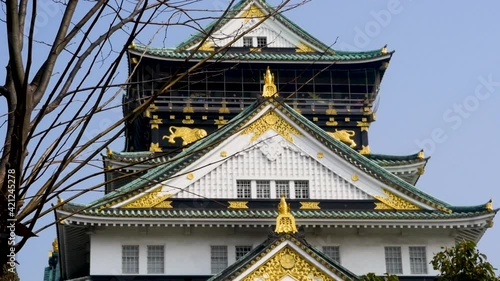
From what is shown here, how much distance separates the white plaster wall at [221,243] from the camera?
91.6 feet

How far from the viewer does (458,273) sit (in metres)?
19.0

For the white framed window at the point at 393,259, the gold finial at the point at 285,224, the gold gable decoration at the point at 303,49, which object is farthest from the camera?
the gold gable decoration at the point at 303,49

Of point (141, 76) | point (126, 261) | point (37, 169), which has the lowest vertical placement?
point (37, 169)

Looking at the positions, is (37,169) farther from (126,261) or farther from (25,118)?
(126,261)

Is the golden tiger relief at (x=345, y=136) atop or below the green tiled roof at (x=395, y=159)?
atop

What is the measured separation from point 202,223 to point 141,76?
8328mm

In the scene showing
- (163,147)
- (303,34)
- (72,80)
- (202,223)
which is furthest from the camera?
(303,34)

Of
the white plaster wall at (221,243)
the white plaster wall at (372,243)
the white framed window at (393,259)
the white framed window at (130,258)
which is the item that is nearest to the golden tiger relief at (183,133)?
the white plaster wall at (221,243)

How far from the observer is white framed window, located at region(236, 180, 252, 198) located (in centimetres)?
2877

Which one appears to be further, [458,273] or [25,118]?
[458,273]

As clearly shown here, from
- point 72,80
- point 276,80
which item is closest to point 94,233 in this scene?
point 276,80

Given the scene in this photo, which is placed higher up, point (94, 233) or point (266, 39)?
point (266, 39)

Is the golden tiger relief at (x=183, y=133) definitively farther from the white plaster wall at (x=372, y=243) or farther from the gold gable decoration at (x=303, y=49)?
the white plaster wall at (x=372, y=243)

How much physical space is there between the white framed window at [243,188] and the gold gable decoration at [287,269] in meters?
4.28
